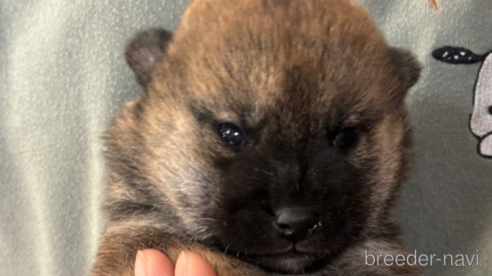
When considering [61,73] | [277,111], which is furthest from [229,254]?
[61,73]

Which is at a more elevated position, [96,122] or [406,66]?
[406,66]

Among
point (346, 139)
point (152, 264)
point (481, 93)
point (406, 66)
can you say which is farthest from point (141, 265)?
point (481, 93)

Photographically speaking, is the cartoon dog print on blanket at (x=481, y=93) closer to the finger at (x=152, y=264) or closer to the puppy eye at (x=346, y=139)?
the puppy eye at (x=346, y=139)

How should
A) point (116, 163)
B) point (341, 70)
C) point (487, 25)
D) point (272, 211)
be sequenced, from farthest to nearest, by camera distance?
point (487, 25) < point (116, 163) < point (341, 70) < point (272, 211)

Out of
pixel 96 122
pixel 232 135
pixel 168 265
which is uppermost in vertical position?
pixel 232 135

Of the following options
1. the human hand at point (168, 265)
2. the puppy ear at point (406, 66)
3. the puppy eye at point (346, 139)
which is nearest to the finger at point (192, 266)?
the human hand at point (168, 265)

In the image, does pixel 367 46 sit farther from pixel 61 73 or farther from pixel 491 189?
pixel 61 73

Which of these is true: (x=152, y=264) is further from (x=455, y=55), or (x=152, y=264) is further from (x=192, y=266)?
(x=455, y=55)
